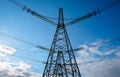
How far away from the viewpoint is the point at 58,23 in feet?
121

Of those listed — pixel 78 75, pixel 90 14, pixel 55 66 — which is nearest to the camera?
pixel 90 14

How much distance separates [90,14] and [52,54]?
941 centimetres

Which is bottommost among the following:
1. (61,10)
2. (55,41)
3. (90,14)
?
(55,41)

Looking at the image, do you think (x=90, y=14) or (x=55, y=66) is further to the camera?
(x=55, y=66)

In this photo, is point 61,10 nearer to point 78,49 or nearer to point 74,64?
point 78,49

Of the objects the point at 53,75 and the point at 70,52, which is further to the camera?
the point at 53,75

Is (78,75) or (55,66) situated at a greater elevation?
(55,66)

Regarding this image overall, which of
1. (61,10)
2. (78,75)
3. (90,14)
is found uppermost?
(61,10)

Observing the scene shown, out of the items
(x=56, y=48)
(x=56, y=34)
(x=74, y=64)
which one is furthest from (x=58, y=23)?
(x=74, y=64)

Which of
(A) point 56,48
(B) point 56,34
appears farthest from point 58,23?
(A) point 56,48

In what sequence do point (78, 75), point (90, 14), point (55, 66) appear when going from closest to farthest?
point (90, 14)
point (78, 75)
point (55, 66)

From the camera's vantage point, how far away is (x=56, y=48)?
35969 millimetres

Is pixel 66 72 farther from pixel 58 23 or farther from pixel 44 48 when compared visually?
pixel 58 23

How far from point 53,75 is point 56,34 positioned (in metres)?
7.80
